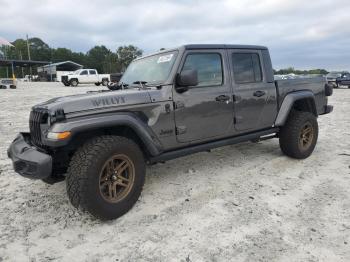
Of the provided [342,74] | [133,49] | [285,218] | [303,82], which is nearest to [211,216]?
[285,218]

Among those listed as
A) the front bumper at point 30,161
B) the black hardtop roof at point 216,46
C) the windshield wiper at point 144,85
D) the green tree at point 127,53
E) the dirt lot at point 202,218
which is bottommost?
the dirt lot at point 202,218

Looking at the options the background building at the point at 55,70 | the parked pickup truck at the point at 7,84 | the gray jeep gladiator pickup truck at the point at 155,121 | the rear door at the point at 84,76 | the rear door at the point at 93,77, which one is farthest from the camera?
the background building at the point at 55,70

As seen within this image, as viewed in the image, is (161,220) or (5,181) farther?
(5,181)

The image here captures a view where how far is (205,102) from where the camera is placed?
4.21m

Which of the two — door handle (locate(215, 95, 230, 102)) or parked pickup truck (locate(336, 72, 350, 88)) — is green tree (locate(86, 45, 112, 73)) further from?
door handle (locate(215, 95, 230, 102))

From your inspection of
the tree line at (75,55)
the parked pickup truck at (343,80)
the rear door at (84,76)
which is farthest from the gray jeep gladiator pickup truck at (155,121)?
the tree line at (75,55)

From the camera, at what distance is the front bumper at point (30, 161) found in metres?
3.10

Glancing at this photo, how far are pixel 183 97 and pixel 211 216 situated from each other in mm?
1434

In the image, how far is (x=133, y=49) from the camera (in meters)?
79.9

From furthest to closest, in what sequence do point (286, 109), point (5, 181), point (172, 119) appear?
point (286, 109)
point (5, 181)
point (172, 119)

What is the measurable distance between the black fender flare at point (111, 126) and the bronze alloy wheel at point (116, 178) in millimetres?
313

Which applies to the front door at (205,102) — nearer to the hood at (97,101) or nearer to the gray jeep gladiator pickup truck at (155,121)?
the gray jeep gladiator pickup truck at (155,121)

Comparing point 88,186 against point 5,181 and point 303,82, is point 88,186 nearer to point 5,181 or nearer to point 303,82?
point 5,181

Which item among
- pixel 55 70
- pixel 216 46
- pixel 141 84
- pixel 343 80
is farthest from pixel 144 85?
pixel 55 70
